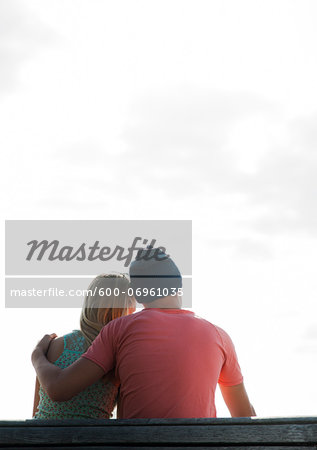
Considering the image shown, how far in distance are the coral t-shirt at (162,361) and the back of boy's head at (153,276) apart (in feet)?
0.63

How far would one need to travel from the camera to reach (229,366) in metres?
3.91

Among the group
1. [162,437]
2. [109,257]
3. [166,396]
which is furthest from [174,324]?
[109,257]

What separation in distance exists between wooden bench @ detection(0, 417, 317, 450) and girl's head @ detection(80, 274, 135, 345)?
1.37 metres

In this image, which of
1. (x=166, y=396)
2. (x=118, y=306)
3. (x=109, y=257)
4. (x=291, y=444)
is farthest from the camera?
(x=109, y=257)

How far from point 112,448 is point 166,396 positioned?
75 cm

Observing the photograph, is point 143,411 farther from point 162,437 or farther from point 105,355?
point 162,437

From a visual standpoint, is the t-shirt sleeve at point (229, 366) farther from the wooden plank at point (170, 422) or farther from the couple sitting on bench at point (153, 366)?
the wooden plank at point (170, 422)

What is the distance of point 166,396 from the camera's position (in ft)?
11.8

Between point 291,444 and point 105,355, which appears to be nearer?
point 291,444

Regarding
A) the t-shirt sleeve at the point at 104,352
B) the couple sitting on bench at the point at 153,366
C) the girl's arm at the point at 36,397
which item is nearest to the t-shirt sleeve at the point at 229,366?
the couple sitting on bench at the point at 153,366

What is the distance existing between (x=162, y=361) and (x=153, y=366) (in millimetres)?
53

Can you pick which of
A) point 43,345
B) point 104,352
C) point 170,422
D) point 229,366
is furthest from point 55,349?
point 170,422

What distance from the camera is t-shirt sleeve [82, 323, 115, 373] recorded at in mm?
3678

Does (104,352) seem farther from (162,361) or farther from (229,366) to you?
(229,366)
